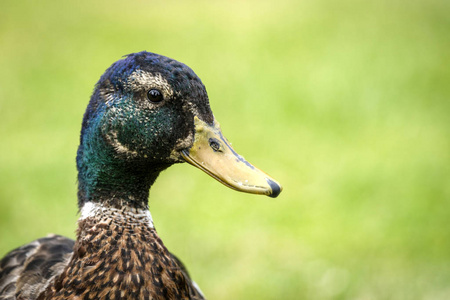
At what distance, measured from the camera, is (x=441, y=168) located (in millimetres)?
3908

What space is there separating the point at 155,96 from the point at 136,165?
20 centimetres

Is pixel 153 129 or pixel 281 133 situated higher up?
pixel 281 133

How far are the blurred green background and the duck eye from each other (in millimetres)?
1703

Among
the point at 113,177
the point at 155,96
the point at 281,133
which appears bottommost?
the point at 113,177

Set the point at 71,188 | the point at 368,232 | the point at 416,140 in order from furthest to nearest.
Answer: the point at 416,140
the point at 71,188
the point at 368,232

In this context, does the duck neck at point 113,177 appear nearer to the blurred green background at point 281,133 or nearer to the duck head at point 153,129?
the duck head at point 153,129

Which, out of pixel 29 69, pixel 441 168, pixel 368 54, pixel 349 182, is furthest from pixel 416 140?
pixel 29 69

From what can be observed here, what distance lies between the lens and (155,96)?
1.40 m

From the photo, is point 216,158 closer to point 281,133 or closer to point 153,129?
point 153,129

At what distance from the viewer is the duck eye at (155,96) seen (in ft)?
4.57

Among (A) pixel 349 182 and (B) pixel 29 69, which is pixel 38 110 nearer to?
(B) pixel 29 69

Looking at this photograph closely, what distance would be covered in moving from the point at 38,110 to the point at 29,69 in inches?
32.4

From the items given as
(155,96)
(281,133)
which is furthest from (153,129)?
(281,133)

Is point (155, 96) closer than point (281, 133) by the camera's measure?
Yes
